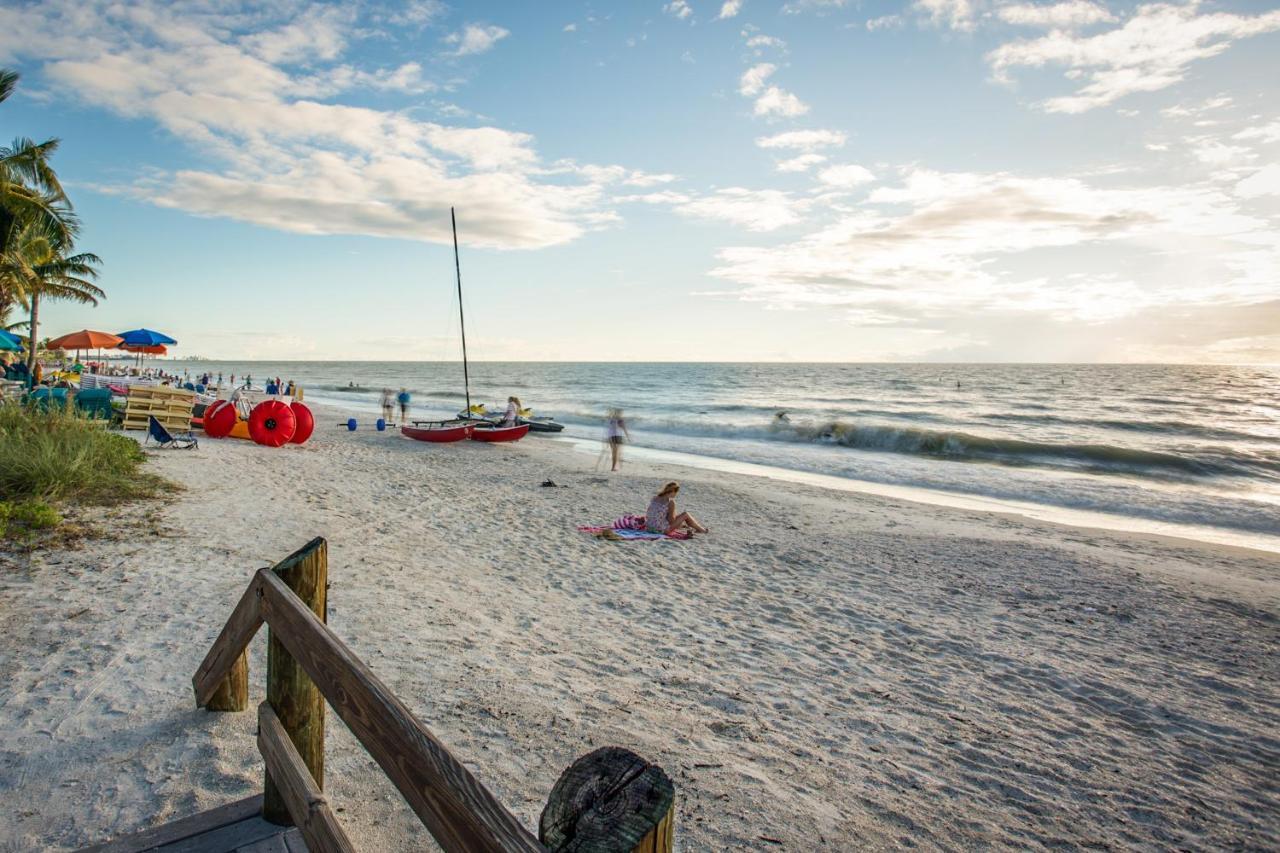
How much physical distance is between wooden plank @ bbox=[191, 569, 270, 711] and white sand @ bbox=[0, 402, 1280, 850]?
0.65ft

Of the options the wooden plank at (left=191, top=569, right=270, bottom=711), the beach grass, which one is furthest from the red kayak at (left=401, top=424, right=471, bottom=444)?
the wooden plank at (left=191, top=569, right=270, bottom=711)

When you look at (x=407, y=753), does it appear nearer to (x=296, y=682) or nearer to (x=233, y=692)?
(x=296, y=682)

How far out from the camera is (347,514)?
996cm

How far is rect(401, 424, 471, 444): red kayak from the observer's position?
20.5m

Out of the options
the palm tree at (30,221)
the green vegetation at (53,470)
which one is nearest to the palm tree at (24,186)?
the palm tree at (30,221)

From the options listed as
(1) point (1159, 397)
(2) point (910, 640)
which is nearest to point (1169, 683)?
(2) point (910, 640)

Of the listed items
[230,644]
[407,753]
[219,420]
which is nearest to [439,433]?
[219,420]

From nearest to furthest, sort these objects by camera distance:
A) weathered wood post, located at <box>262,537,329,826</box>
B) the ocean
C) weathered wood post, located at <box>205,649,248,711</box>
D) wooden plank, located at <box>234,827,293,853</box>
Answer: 1. wooden plank, located at <box>234,827,293,853</box>
2. weathered wood post, located at <box>262,537,329,826</box>
3. weathered wood post, located at <box>205,649,248,711</box>
4. the ocean

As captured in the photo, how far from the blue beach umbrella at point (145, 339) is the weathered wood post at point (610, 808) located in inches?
1172

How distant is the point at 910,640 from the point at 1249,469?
22.0 m

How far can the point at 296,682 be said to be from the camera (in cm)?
282

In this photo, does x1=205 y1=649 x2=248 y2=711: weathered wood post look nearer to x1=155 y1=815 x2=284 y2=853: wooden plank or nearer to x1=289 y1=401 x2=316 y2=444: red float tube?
x1=155 y1=815 x2=284 y2=853: wooden plank

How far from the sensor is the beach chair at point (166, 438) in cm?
1360

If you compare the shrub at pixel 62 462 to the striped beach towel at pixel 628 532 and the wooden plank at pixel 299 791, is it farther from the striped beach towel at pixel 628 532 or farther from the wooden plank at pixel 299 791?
the wooden plank at pixel 299 791
